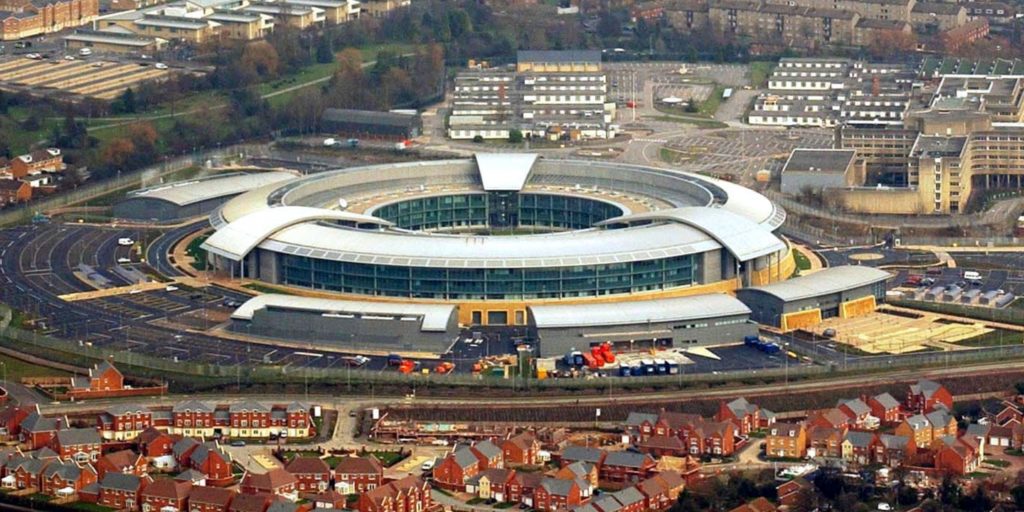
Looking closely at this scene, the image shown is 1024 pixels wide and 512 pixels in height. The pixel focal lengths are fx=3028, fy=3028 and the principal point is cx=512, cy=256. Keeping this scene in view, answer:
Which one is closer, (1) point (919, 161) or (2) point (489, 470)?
(2) point (489, 470)

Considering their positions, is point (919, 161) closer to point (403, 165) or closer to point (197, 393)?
point (403, 165)

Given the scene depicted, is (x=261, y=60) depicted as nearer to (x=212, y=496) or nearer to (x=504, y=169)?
(x=504, y=169)

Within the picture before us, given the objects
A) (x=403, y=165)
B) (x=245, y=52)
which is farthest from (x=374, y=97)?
(x=403, y=165)

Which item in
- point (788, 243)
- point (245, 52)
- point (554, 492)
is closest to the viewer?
point (554, 492)

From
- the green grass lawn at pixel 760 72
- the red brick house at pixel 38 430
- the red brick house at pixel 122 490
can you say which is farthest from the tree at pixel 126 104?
the red brick house at pixel 122 490

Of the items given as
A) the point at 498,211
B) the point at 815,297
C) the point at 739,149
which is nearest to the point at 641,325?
the point at 815,297

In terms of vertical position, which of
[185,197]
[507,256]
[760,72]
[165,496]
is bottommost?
[165,496]

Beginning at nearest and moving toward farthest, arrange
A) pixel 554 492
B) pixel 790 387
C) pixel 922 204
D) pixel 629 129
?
pixel 554 492, pixel 790 387, pixel 922 204, pixel 629 129
